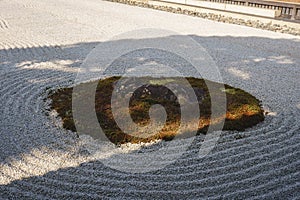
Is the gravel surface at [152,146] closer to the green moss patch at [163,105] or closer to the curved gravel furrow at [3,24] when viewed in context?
the green moss patch at [163,105]

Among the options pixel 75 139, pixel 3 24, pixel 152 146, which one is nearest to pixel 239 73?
pixel 152 146

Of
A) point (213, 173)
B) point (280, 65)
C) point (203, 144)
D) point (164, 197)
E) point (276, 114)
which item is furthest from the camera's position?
point (280, 65)

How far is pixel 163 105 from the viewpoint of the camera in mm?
5848

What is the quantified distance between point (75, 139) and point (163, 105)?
1581 mm

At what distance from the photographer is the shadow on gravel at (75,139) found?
3.94 m

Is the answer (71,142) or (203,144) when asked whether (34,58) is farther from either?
(203,144)

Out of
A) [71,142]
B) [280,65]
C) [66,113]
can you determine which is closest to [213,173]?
[71,142]

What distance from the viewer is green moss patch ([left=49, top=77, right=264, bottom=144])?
5305 mm

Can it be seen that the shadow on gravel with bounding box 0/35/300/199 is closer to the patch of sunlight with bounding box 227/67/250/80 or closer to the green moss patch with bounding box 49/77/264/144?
the patch of sunlight with bounding box 227/67/250/80

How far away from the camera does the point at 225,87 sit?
691cm

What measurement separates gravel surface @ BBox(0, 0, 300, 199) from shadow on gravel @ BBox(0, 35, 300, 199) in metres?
0.01

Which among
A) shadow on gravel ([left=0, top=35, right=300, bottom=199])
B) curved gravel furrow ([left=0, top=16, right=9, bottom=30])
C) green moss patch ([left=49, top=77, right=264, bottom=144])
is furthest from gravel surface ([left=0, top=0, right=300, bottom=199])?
curved gravel furrow ([left=0, top=16, right=9, bottom=30])

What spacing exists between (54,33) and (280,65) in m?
7.85

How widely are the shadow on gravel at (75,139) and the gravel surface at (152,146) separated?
12mm
